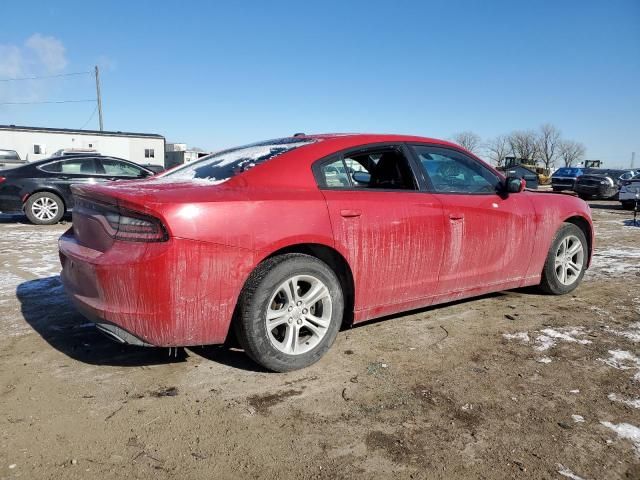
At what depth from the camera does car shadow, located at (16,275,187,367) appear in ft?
10.2

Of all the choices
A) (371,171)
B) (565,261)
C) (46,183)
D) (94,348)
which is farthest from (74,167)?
(565,261)

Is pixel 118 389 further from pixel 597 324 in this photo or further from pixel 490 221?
pixel 597 324

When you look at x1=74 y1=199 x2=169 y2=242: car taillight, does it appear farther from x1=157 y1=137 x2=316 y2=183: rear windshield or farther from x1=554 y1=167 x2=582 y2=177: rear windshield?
x1=554 y1=167 x2=582 y2=177: rear windshield

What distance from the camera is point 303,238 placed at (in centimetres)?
286

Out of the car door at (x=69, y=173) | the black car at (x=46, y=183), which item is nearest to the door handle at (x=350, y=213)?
the black car at (x=46, y=183)

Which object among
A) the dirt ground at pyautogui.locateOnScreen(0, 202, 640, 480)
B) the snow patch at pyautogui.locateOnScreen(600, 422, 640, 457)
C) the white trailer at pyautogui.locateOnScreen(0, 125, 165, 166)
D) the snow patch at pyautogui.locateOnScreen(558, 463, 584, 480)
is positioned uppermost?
the white trailer at pyautogui.locateOnScreen(0, 125, 165, 166)

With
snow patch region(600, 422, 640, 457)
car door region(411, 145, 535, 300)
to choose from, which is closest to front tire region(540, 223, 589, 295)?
car door region(411, 145, 535, 300)

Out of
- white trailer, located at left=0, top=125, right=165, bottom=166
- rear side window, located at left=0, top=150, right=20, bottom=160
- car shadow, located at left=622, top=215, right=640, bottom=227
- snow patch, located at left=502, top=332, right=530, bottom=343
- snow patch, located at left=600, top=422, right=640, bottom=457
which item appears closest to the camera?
snow patch, located at left=600, top=422, right=640, bottom=457

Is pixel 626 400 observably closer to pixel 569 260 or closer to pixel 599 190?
pixel 569 260

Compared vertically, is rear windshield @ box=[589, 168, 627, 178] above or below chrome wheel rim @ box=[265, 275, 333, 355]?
above

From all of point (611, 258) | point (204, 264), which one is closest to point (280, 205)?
point (204, 264)

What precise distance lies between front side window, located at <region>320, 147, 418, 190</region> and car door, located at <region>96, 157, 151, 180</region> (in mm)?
7842

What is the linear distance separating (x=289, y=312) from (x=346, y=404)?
64cm

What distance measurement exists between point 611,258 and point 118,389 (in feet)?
21.3
